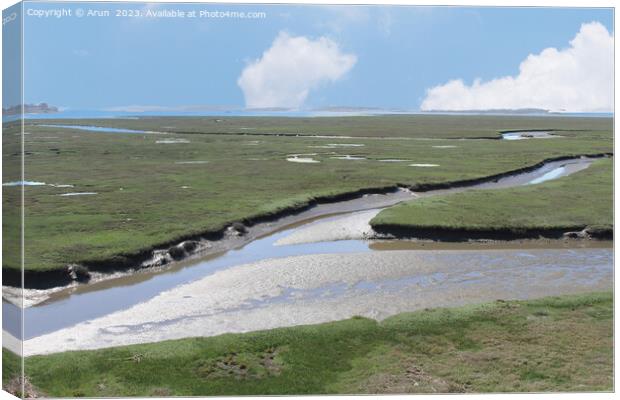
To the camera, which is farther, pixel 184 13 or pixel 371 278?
pixel 371 278

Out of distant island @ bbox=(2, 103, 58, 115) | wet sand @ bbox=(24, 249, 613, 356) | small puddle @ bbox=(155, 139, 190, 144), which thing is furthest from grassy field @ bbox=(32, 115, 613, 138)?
distant island @ bbox=(2, 103, 58, 115)

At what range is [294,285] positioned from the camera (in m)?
22.9

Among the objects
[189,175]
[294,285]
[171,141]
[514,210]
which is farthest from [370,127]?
[294,285]

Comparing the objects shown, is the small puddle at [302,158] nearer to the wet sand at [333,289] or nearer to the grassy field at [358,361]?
the wet sand at [333,289]

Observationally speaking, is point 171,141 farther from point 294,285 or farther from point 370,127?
point 294,285

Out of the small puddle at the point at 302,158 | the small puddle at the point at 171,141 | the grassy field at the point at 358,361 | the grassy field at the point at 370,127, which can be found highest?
the grassy field at the point at 370,127

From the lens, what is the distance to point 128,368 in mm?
15344

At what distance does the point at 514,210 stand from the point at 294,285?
1498 centimetres

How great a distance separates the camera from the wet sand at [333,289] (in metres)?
18.6

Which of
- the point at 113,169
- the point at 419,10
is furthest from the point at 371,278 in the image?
the point at 113,169

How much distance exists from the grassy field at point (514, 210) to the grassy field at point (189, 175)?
3.27 meters

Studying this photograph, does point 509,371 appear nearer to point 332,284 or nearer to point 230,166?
point 332,284

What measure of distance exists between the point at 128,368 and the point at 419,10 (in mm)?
11220

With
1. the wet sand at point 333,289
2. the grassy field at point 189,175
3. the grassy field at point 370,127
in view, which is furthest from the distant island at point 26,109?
the grassy field at point 370,127
